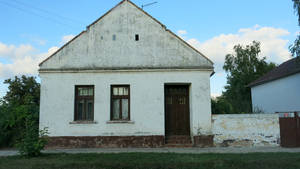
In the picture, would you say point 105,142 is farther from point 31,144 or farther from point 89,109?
point 31,144

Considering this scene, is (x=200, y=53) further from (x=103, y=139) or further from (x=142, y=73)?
(x=103, y=139)

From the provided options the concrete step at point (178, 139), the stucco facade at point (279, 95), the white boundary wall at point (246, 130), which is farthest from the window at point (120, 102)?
the stucco facade at point (279, 95)

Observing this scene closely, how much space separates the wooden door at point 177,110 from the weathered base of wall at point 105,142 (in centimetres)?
129

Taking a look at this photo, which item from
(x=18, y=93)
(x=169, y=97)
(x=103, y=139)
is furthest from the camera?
(x=18, y=93)

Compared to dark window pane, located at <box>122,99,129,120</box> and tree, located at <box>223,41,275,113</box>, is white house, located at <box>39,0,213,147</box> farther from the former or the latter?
tree, located at <box>223,41,275,113</box>

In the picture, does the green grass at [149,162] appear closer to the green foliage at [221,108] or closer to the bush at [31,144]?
the bush at [31,144]

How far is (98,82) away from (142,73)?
2413 mm

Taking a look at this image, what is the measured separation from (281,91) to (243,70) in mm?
18639

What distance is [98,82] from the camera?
12.6 m

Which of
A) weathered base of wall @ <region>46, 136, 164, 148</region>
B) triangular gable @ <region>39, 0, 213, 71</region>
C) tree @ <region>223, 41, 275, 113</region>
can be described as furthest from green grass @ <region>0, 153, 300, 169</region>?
tree @ <region>223, 41, 275, 113</region>

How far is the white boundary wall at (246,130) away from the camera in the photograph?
1219cm

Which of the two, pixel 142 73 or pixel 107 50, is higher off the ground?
pixel 107 50

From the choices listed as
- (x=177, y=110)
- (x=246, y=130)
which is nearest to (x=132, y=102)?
(x=177, y=110)

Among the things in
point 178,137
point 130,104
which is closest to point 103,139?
point 130,104
